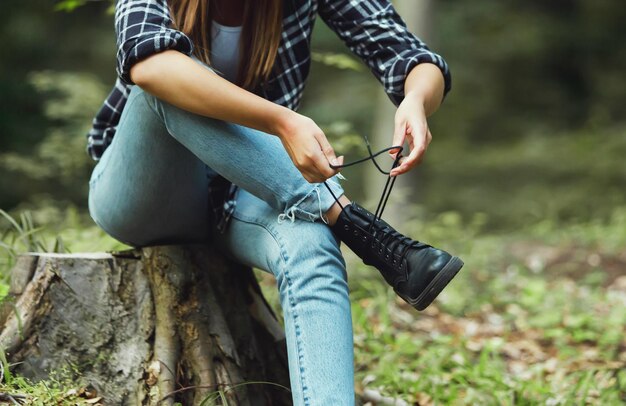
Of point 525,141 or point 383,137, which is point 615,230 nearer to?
point 383,137

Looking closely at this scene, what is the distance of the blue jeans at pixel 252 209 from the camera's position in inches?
64.6

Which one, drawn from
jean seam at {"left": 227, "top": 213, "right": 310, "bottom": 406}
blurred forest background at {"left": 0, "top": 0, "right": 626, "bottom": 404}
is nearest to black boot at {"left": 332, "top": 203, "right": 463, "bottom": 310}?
jean seam at {"left": 227, "top": 213, "right": 310, "bottom": 406}

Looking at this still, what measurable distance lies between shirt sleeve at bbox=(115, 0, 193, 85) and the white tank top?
0.16 m

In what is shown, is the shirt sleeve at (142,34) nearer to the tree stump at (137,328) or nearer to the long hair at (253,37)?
the long hair at (253,37)

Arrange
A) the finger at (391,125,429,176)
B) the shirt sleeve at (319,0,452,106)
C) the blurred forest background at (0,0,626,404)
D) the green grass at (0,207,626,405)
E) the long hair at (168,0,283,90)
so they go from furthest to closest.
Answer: the blurred forest background at (0,0,626,404) → the green grass at (0,207,626,405) → the shirt sleeve at (319,0,452,106) → the long hair at (168,0,283,90) → the finger at (391,125,429,176)

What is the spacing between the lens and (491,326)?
338 centimetres

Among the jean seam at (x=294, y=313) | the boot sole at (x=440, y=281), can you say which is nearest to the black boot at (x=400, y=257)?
the boot sole at (x=440, y=281)

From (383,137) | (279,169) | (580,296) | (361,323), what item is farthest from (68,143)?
(279,169)

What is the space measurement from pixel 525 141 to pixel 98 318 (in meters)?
8.15

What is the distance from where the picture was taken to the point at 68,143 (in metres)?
4.77

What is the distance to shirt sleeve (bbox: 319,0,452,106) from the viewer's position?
6.46ft

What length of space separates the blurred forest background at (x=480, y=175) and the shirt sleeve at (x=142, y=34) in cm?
76

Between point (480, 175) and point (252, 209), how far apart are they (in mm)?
7513

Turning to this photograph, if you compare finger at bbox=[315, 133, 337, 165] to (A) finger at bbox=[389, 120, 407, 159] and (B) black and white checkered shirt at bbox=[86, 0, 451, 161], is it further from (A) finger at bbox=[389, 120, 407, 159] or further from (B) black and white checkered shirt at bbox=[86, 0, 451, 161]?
(B) black and white checkered shirt at bbox=[86, 0, 451, 161]
